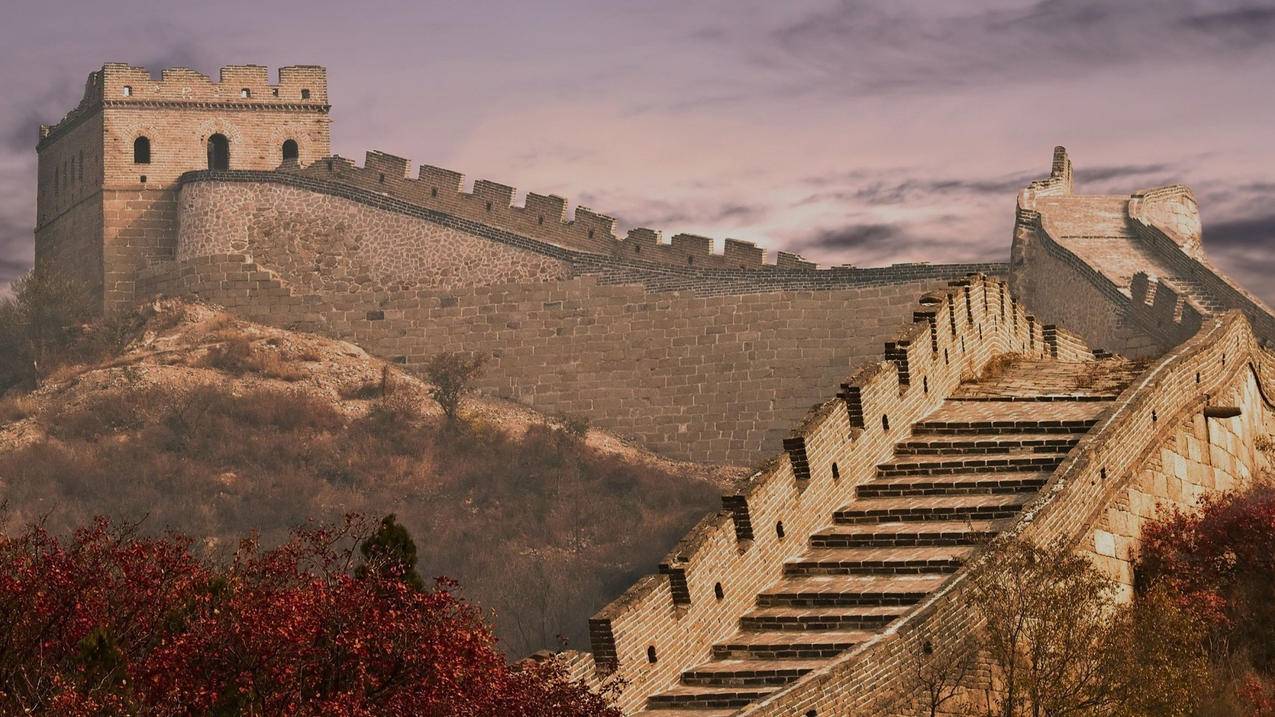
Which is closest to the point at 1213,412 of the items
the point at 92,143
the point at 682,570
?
the point at 682,570

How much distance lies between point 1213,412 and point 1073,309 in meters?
23.1

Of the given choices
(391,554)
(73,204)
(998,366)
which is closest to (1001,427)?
(998,366)

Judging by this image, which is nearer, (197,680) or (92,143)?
(197,680)

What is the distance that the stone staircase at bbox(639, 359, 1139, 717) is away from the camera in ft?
67.3

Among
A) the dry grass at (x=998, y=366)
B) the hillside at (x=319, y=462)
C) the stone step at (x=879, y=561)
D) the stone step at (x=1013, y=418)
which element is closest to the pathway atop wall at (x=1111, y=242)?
the hillside at (x=319, y=462)

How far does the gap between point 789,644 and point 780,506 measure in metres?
2.05

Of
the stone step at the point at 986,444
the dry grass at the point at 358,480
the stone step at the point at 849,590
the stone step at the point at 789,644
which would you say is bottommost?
the stone step at the point at 789,644

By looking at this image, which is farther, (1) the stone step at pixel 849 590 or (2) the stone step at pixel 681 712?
(1) the stone step at pixel 849 590

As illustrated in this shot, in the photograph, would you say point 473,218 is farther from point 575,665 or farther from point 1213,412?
point 575,665

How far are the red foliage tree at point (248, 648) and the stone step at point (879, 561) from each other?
13.2 feet

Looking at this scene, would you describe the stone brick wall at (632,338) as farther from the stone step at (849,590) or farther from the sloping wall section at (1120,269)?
the stone step at (849,590)

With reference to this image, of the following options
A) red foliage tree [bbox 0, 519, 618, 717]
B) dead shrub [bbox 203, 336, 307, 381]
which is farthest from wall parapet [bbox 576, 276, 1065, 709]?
dead shrub [bbox 203, 336, 307, 381]

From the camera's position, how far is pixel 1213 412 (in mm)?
24922

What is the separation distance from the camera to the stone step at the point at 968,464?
2286 centimetres
